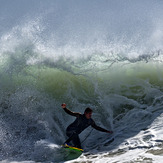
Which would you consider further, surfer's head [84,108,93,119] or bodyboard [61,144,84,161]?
surfer's head [84,108,93,119]

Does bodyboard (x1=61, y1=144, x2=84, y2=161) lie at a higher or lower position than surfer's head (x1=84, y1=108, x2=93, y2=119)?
lower

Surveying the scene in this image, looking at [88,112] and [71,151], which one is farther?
[88,112]

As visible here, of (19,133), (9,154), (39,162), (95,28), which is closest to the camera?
(39,162)

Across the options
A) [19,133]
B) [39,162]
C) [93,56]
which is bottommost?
[39,162]

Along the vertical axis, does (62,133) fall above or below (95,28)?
below

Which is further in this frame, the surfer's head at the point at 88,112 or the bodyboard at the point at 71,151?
the surfer's head at the point at 88,112

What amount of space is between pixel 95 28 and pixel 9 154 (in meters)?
9.48

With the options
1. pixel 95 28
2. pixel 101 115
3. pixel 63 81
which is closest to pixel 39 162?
pixel 101 115

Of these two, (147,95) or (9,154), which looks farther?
(147,95)

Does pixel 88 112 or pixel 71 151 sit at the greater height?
pixel 88 112

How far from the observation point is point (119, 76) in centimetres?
956

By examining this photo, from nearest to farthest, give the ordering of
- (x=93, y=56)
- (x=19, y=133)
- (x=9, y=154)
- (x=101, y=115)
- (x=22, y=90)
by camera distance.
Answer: (x=9, y=154) < (x=19, y=133) < (x=101, y=115) < (x=22, y=90) < (x=93, y=56)

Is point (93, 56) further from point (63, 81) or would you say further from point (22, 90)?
point (22, 90)

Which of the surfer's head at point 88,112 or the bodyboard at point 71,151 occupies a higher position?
the surfer's head at point 88,112
